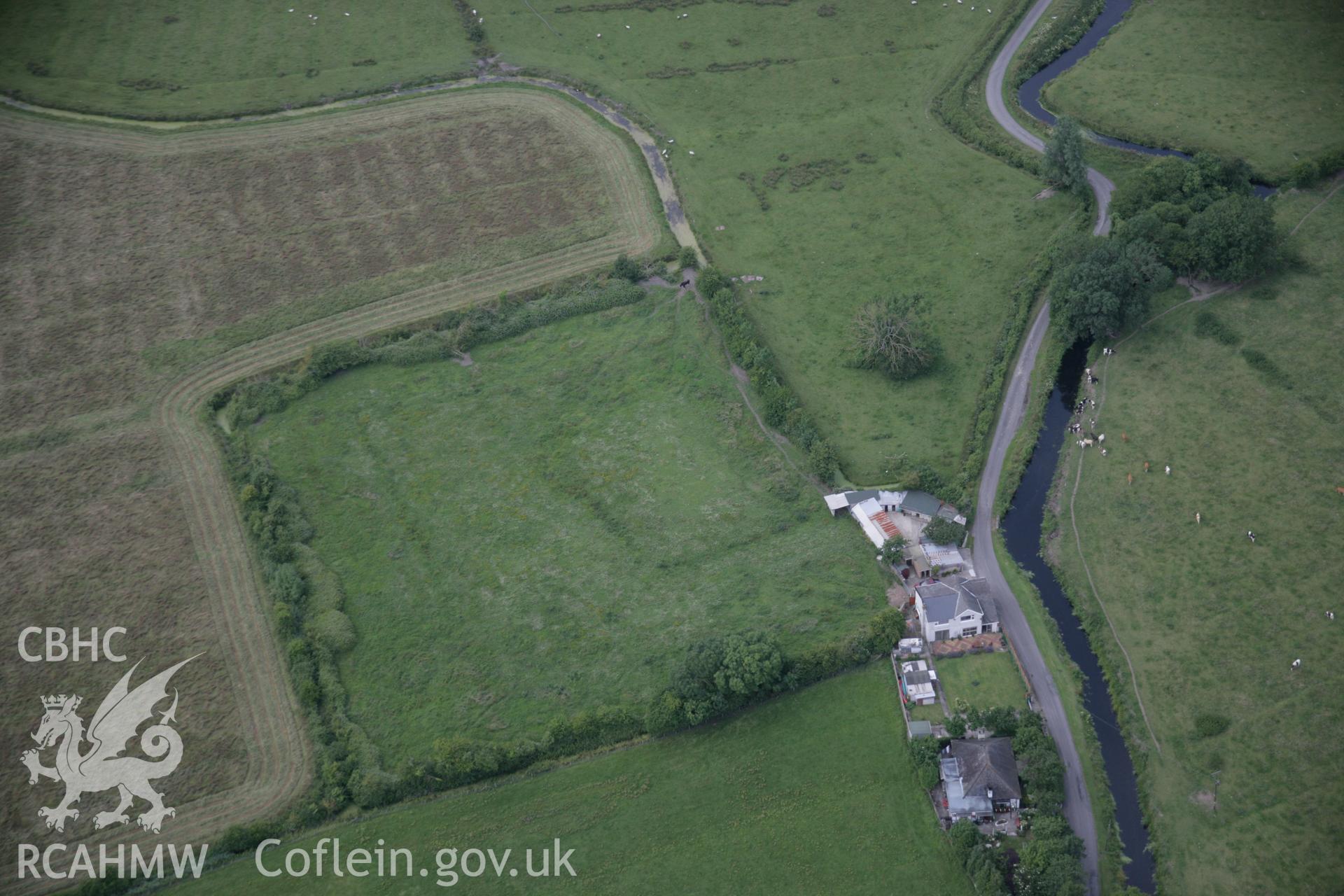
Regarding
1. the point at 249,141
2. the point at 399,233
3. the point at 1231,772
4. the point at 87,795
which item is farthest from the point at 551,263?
the point at 1231,772

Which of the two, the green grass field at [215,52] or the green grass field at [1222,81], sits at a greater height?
the green grass field at [215,52]

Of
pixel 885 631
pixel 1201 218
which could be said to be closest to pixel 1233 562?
pixel 885 631

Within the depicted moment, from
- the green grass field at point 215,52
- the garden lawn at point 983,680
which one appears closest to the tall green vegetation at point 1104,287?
the garden lawn at point 983,680

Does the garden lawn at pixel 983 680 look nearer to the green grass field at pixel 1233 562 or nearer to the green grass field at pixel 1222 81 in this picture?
the green grass field at pixel 1233 562

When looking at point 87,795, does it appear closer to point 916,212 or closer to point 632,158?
point 632,158

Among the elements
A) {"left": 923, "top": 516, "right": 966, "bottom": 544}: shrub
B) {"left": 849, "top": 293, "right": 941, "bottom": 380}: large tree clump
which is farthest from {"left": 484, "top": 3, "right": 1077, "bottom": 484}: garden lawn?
{"left": 923, "top": 516, "right": 966, "bottom": 544}: shrub

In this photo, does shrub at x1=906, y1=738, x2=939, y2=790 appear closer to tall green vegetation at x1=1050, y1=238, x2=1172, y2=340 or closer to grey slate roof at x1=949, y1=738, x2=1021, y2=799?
grey slate roof at x1=949, y1=738, x2=1021, y2=799

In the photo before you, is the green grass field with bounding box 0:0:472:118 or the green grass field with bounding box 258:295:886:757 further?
the green grass field with bounding box 0:0:472:118
